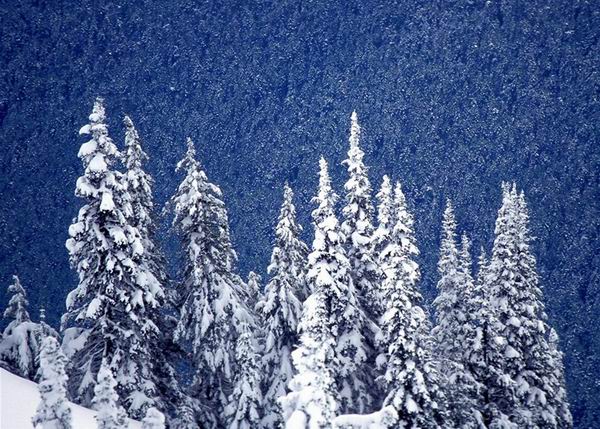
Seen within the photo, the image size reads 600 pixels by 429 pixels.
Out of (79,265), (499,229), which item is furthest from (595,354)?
(79,265)

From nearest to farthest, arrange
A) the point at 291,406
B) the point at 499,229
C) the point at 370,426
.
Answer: the point at 291,406 → the point at 370,426 → the point at 499,229

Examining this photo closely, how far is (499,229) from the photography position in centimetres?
2989

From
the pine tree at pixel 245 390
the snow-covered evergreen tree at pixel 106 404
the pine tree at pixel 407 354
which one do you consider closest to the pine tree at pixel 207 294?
the pine tree at pixel 245 390

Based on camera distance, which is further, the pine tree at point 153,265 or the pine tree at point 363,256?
the pine tree at point 363,256

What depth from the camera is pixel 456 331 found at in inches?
1125

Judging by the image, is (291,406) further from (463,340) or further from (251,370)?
(463,340)

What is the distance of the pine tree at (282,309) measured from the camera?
26.3m

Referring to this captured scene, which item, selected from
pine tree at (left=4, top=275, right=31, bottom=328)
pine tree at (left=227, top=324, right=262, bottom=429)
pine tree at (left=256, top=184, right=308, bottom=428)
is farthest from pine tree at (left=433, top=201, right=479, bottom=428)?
pine tree at (left=4, top=275, right=31, bottom=328)

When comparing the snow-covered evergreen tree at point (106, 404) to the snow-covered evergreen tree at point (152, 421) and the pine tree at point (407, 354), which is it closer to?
the snow-covered evergreen tree at point (152, 421)

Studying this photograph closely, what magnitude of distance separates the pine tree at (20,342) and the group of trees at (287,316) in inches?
5.2

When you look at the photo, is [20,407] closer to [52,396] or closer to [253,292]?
[52,396]

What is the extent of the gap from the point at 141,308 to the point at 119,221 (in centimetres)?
318

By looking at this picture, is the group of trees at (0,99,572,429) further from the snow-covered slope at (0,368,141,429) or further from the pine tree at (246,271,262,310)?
the pine tree at (246,271,262,310)

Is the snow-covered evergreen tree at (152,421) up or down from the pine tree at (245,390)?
down
